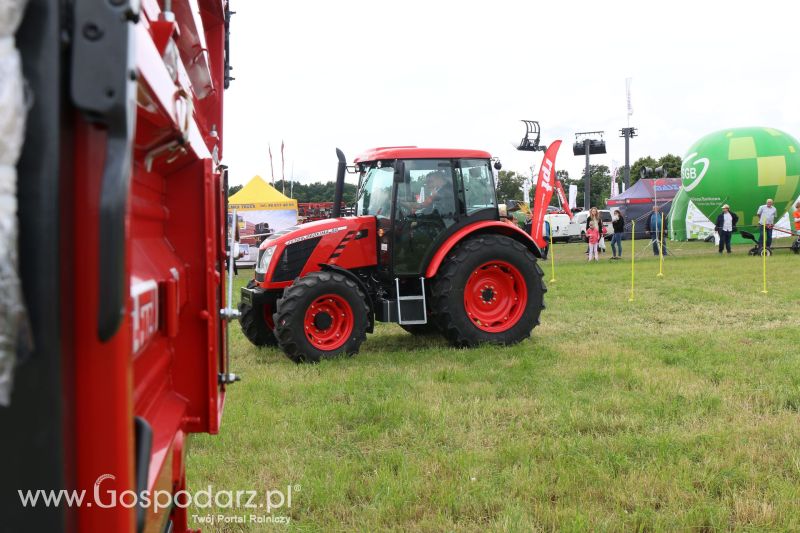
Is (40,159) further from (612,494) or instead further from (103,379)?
(612,494)

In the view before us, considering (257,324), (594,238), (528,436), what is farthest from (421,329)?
(594,238)

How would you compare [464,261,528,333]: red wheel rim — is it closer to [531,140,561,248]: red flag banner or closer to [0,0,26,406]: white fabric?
[531,140,561,248]: red flag banner

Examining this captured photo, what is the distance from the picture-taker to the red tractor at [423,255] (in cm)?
702

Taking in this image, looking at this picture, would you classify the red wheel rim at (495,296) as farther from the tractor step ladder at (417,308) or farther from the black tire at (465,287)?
the tractor step ladder at (417,308)

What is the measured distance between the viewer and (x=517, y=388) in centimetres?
538

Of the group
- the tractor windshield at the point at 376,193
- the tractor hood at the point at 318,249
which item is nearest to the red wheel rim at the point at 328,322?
the tractor hood at the point at 318,249

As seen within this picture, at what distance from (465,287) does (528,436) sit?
291 centimetres

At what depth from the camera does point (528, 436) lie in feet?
14.0

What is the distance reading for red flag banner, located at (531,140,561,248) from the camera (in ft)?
39.2

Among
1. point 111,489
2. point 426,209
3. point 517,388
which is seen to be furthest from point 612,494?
point 426,209

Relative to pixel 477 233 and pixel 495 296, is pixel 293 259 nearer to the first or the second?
pixel 477 233

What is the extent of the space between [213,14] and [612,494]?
3.05 metres

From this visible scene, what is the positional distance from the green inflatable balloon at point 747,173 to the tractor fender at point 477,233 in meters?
16.0

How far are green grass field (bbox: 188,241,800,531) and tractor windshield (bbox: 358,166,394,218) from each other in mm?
1411
